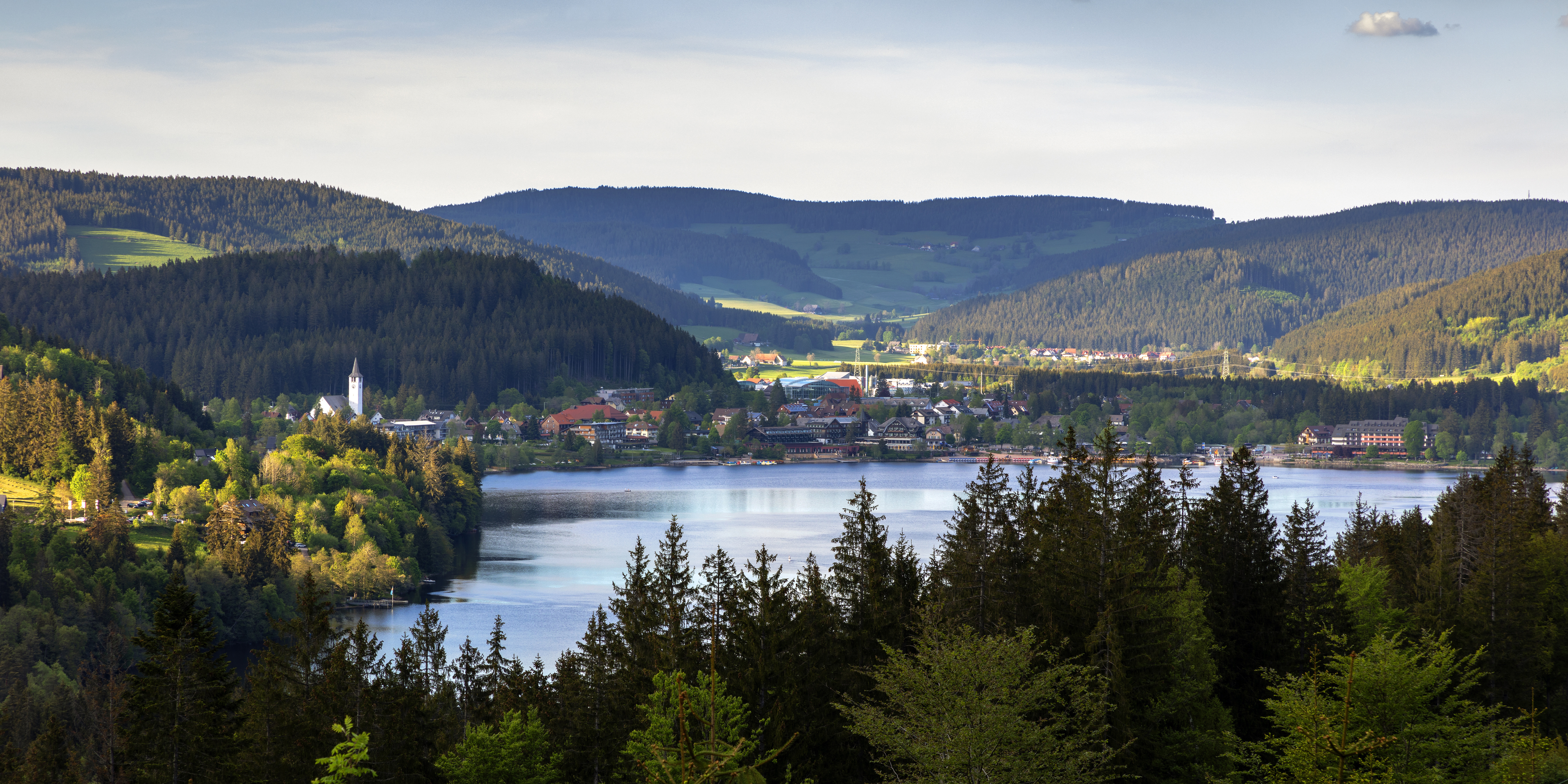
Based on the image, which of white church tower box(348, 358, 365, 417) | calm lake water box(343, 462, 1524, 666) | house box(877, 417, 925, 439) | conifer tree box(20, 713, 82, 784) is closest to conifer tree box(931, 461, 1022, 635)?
conifer tree box(20, 713, 82, 784)

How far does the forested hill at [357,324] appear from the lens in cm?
14750

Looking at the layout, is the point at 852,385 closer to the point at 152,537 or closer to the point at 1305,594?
the point at 152,537

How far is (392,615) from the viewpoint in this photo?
50.3m

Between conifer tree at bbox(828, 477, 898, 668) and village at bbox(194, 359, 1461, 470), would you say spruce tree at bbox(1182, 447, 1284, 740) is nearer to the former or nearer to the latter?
conifer tree at bbox(828, 477, 898, 668)

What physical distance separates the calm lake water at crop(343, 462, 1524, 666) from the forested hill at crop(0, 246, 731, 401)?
138ft

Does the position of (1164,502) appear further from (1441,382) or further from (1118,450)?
(1441,382)

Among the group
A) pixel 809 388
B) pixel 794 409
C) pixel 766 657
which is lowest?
pixel 766 657

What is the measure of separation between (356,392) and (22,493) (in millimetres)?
78865

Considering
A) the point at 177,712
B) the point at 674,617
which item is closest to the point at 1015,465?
the point at 674,617

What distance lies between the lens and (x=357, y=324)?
16238 centimetres

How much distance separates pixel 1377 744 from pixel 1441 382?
524 feet

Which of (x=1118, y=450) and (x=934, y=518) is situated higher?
(x=1118, y=450)

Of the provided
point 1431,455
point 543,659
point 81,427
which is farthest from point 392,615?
point 1431,455

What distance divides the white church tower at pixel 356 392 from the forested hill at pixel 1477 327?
116062mm
